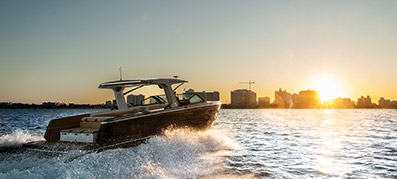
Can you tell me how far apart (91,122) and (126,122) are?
1.89m

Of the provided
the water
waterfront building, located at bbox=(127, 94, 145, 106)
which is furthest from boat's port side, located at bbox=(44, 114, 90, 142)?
waterfront building, located at bbox=(127, 94, 145, 106)

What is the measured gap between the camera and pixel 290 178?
7094 millimetres

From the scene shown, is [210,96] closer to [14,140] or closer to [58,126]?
[58,126]

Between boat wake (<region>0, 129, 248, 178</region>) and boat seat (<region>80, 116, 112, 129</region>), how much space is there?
1.74 metres

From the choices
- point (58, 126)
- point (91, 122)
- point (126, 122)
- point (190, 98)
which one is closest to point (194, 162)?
point (126, 122)

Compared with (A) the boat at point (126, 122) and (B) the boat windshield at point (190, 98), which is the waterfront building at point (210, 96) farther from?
(A) the boat at point (126, 122)

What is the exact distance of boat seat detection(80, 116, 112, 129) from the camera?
9227 millimetres

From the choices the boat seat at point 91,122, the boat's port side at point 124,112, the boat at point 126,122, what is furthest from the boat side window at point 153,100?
the boat seat at point 91,122

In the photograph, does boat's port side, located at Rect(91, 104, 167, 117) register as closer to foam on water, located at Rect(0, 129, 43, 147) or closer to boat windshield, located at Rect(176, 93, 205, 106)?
boat windshield, located at Rect(176, 93, 205, 106)

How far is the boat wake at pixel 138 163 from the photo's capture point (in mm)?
6034

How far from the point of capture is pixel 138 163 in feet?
23.7

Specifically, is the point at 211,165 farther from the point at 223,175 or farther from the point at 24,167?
the point at 24,167

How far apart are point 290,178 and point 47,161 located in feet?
20.3

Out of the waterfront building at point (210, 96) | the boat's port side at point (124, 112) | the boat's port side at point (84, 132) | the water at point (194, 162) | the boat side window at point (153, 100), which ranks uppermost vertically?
the waterfront building at point (210, 96)
